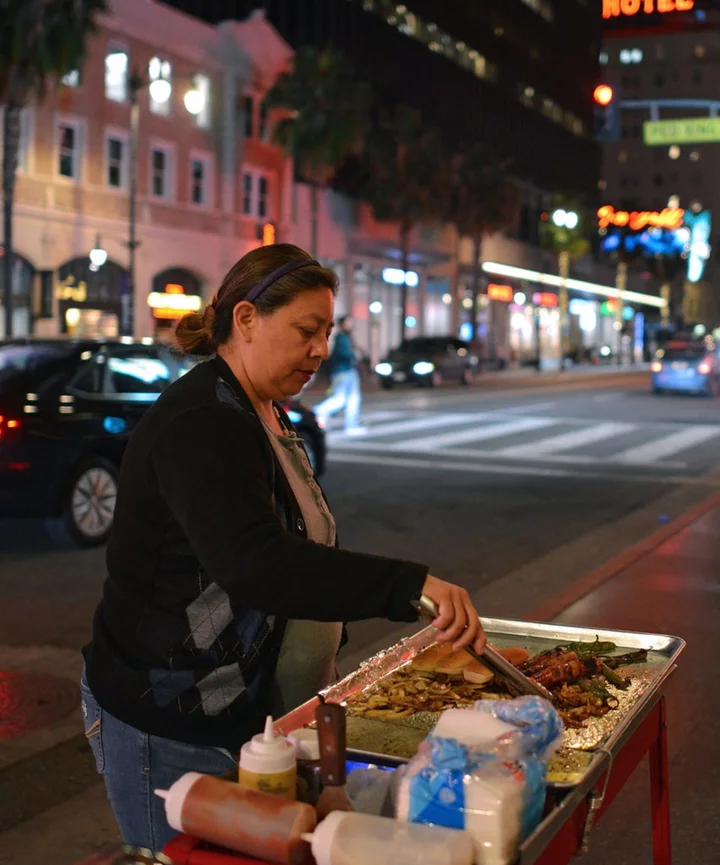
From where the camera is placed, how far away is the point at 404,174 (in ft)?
170

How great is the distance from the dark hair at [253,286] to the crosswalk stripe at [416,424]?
16.2 m

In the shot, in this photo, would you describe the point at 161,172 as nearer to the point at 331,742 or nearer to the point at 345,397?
the point at 345,397

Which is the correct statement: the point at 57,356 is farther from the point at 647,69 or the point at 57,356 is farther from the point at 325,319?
the point at 647,69

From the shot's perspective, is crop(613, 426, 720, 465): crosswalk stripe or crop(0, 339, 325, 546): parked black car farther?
crop(613, 426, 720, 465): crosswalk stripe

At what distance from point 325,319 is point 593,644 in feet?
4.10

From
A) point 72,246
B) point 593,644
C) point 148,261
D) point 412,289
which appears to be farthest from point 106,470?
point 412,289

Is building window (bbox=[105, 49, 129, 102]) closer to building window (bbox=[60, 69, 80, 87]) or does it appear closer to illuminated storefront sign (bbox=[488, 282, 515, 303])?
building window (bbox=[60, 69, 80, 87])

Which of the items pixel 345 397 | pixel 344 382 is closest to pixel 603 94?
pixel 344 382

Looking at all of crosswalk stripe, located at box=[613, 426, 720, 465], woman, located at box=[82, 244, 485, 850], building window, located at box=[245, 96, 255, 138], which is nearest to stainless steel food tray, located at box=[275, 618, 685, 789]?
woman, located at box=[82, 244, 485, 850]

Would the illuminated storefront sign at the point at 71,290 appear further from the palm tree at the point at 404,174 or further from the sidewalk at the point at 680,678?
the sidewalk at the point at 680,678

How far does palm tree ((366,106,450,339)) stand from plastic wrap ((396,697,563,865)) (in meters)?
49.5

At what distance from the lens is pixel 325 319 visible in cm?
244

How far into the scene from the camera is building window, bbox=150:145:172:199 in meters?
38.4

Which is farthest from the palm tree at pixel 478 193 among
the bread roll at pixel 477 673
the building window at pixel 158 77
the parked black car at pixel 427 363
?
the bread roll at pixel 477 673
